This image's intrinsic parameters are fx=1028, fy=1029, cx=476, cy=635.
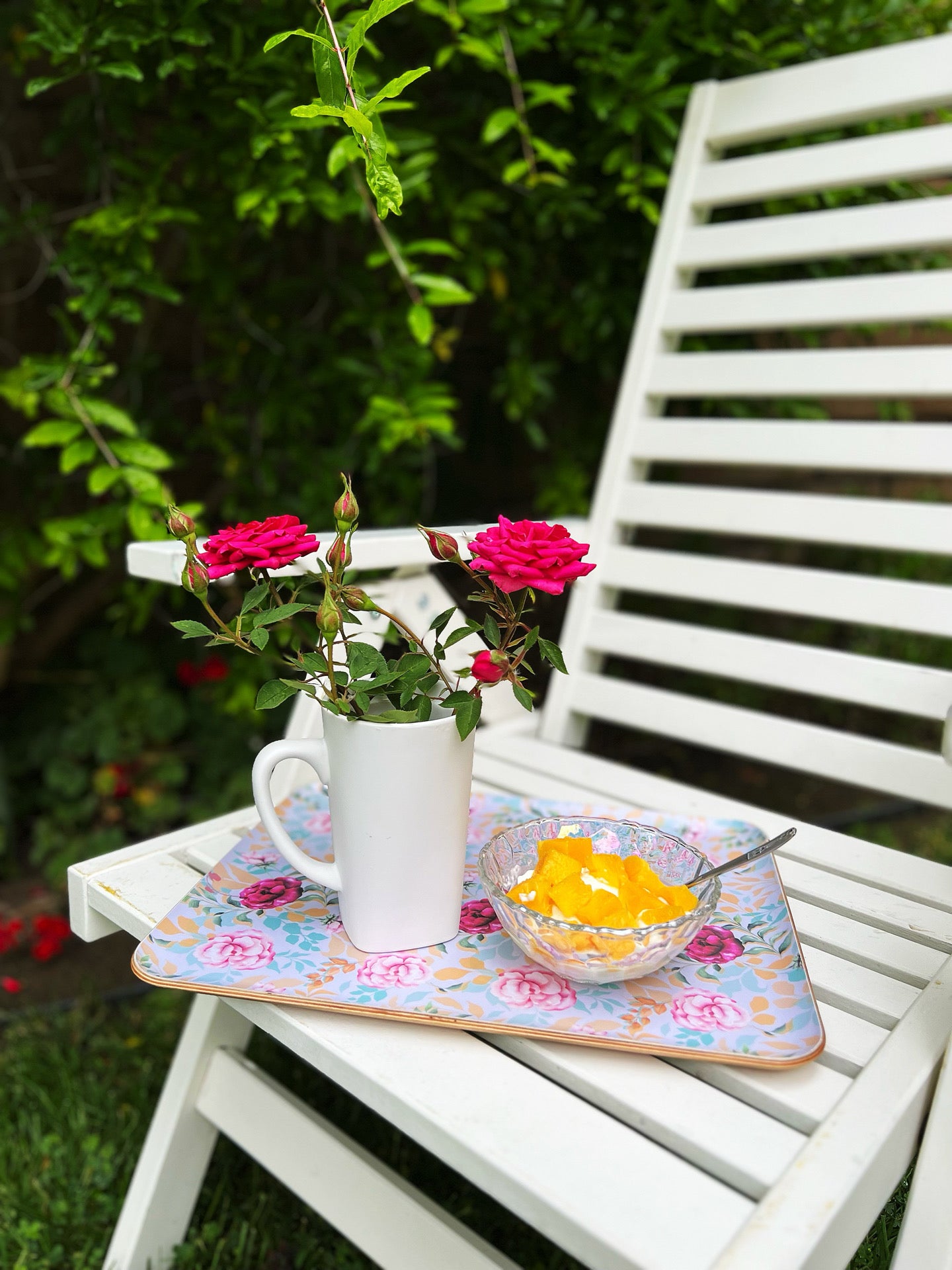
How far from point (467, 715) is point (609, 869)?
0.15 metres

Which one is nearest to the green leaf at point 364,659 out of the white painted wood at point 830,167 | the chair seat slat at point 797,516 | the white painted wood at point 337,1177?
the white painted wood at point 337,1177

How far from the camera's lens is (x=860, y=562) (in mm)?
2734

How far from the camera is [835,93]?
137 centimetres

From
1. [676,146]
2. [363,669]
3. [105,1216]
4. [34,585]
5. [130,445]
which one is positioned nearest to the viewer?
[363,669]

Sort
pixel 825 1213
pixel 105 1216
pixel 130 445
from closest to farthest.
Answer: pixel 825 1213
pixel 105 1216
pixel 130 445

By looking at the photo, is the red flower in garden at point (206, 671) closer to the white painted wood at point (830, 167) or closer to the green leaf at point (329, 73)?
the white painted wood at point (830, 167)

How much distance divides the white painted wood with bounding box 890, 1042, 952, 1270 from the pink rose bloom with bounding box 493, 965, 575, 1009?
0.79 ft

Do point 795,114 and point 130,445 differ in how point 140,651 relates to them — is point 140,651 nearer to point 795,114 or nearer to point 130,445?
point 130,445

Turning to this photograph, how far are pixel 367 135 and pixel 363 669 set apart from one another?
1.31 ft

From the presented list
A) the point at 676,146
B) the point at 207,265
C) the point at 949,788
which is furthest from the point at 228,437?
the point at 949,788

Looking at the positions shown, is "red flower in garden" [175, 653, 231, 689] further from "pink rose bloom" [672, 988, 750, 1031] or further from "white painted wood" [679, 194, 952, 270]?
"pink rose bloom" [672, 988, 750, 1031]

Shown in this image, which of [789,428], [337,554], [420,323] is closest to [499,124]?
[420,323]

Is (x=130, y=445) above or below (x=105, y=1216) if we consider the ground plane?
above

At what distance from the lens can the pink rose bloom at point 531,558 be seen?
0.65 m
